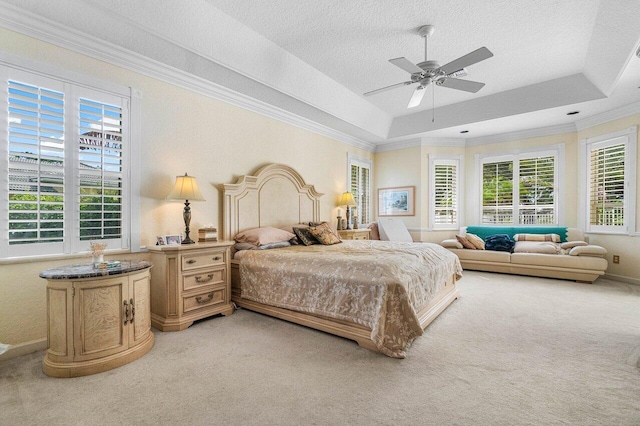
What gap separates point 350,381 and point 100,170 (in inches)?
116

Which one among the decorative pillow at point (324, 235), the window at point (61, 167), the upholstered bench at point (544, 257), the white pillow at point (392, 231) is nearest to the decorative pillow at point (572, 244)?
the upholstered bench at point (544, 257)

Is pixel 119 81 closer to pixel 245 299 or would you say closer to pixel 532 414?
pixel 245 299

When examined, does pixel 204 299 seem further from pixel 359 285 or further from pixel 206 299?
pixel 359 285

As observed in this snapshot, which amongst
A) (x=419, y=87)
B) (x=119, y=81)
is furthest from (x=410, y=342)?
(x=119, y=81)

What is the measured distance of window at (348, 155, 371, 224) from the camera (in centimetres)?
666

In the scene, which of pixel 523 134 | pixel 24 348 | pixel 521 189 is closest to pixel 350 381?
pixel 24 348

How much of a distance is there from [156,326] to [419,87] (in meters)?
3.86

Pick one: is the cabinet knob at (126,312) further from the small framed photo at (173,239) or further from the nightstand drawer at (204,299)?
the small framed photo at (173,239)

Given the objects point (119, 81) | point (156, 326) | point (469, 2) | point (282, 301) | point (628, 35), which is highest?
point (469, 2)

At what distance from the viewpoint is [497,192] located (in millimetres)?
6582

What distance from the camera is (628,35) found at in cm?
307

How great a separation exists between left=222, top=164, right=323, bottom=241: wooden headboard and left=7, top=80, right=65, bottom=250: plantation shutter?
1.69 meters

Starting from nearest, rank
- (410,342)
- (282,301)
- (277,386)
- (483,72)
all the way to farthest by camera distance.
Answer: (277,386) → (410,342) → (282,301) → (483,72)

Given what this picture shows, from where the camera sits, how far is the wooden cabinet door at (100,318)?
2139mm
